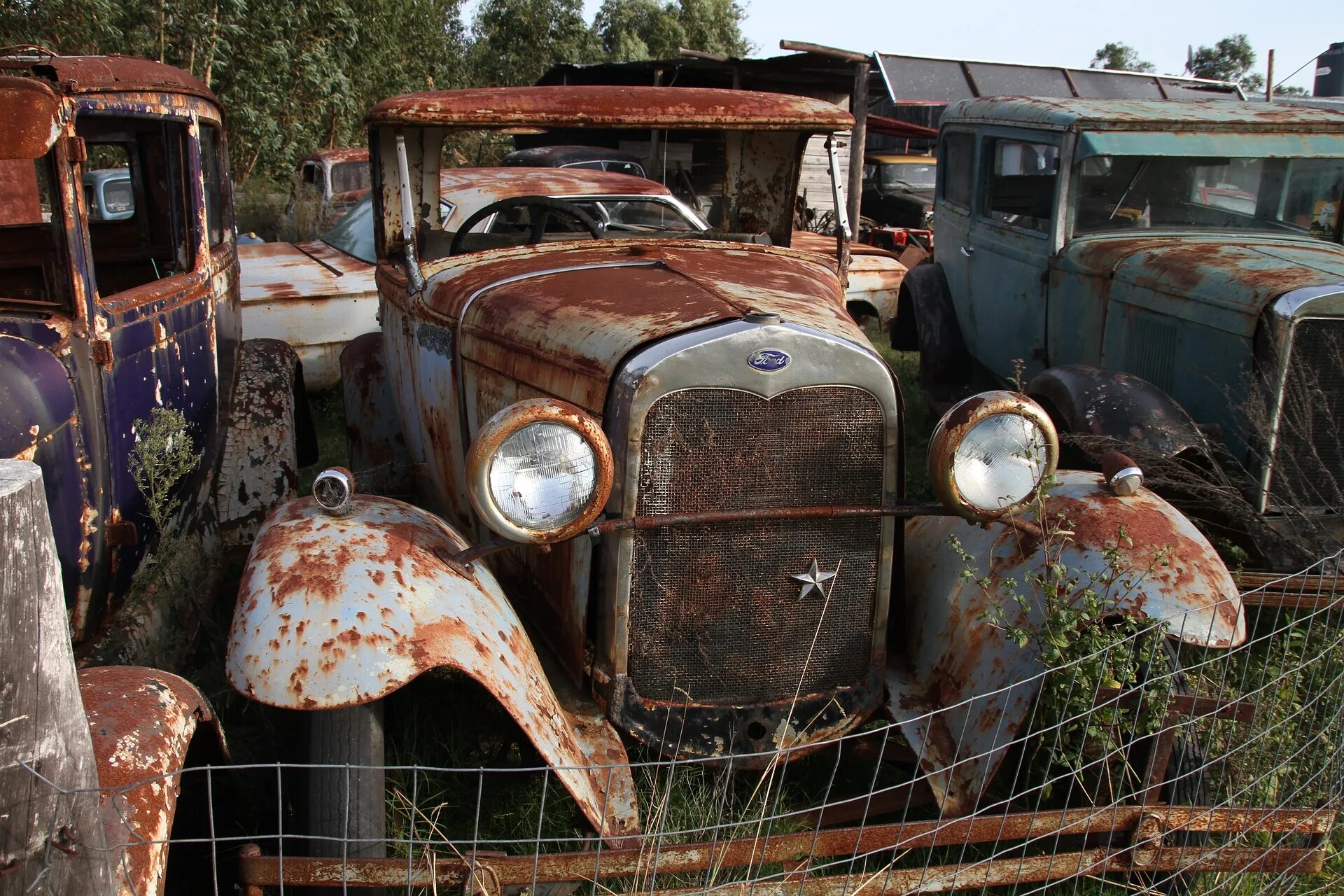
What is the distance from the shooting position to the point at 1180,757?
2756 millimetres

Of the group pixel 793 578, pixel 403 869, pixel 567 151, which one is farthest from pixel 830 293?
pixel 567 151

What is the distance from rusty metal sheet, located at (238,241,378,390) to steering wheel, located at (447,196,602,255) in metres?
2.69

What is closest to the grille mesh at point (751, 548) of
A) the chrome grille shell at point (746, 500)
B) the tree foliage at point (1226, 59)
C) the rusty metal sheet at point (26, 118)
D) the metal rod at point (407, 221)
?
the chrome grille shell at point (746, 500)

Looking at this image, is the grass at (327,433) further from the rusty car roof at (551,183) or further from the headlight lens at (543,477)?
the headlight lens at (543,477)

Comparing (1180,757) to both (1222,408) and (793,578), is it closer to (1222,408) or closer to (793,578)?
(793,578)

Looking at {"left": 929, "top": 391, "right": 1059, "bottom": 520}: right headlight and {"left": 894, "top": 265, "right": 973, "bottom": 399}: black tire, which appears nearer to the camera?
{"left": 929, "top": 391, "right": 1059, "bottom": 520}: right headlight

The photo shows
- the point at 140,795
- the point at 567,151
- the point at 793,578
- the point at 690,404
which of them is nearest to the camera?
the point at 140,795

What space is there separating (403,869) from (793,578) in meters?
1.20

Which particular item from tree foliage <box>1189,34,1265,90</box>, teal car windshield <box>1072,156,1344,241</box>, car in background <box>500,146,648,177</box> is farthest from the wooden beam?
tree foliage <box>1189,34,1265,90</box>

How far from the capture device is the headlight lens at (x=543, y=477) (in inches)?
99.1

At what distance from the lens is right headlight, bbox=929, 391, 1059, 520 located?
268cm

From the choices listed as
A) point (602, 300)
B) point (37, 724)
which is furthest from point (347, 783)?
point (602, 300)

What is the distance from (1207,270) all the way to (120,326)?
4347mm

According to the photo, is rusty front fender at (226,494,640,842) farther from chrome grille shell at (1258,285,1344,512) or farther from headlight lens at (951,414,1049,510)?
chrome grille shell at (1258,285,1344,512)
